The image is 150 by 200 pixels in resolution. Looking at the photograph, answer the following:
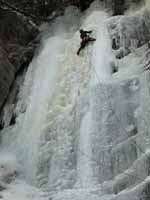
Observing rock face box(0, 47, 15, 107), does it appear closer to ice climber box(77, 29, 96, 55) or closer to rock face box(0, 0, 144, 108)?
rock face box(0, 0, 144, 108)

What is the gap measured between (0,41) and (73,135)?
19.3 ft

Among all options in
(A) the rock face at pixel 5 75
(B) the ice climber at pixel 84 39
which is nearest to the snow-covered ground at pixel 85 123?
(B) the ice climber at pixel 84 39

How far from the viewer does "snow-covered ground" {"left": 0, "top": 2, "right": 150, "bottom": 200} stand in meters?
9.15

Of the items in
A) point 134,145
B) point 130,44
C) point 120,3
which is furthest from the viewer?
point 120,3

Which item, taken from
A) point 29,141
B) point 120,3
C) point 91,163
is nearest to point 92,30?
point 120,3

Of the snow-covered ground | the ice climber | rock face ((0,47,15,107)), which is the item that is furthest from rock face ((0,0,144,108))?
the ice climber

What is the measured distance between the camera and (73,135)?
1086 centimetres

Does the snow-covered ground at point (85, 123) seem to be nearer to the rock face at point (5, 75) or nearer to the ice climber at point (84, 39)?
the ice climber at point (84, 39)

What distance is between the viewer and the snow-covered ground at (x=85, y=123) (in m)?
9.15

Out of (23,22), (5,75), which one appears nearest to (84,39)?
(5,75)

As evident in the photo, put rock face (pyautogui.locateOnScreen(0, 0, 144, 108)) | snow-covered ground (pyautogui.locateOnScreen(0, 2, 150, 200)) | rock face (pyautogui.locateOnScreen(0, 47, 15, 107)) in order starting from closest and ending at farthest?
snow-covered ground (pyautogui.locateOnScreen(0, 2, 150, 200)) < rock face (pyautogui.locateOnScreen(0, 47, 15, 107)) < rock face (pyautogui.locateOnScreen(0, 0, 144, 108))

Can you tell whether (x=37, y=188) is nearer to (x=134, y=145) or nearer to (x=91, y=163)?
(x=91, y=163)

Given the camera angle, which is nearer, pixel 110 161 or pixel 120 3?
pixel 110 161

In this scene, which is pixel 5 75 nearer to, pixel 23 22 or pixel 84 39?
pixel 84 39
